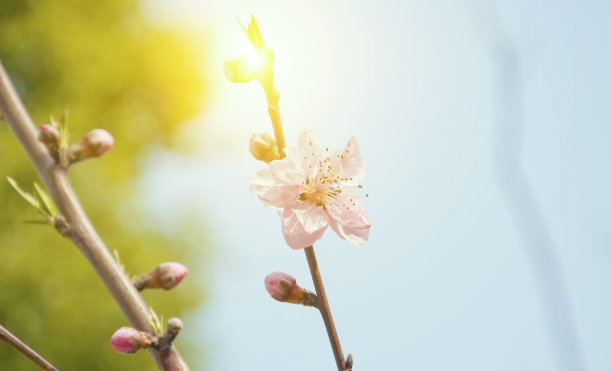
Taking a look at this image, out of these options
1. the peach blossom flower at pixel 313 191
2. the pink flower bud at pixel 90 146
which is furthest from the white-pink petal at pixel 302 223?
the pink flower bud at pixel 90 146

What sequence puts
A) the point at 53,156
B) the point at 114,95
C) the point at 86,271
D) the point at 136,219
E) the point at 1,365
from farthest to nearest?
the point at 114,95
the point at 136,219
the point at 86,271
the point at 1,365
the point at 53,156

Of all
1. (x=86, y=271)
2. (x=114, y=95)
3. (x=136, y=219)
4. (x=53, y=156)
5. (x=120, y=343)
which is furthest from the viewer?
(x=114, y=95)

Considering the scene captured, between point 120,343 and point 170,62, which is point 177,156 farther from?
point 120,343

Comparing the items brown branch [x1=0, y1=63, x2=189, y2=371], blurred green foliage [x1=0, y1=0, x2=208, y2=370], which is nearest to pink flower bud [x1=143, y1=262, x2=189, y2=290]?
brown branch [x1=0, y1=63, x2=189, y2=371]


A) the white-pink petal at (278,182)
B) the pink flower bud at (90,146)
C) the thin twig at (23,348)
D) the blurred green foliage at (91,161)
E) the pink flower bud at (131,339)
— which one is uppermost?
the blurred green foliage at (91,161)

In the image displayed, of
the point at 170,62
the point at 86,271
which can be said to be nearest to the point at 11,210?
the point at 86,271

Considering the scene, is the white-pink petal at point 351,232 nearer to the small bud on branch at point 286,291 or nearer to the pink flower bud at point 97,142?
the small bud on branch at point 286,291
